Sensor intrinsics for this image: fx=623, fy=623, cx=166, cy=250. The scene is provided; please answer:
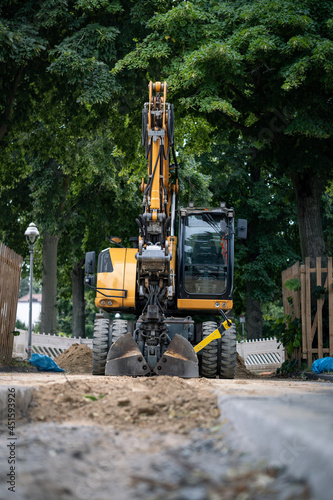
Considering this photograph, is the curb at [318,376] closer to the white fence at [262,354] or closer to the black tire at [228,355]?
the black tire at [228,355]

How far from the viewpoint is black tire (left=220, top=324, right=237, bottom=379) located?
1163 centimetres

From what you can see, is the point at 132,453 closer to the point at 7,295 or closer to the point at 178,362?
the point at 178,362

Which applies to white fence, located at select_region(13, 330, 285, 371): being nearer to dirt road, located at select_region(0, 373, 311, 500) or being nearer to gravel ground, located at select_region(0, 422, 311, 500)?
dirt road, located at select_region(0, 373, 311, 500)

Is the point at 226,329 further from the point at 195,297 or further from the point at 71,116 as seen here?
the point at 71,116

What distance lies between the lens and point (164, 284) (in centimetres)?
1084

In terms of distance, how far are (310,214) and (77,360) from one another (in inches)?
326


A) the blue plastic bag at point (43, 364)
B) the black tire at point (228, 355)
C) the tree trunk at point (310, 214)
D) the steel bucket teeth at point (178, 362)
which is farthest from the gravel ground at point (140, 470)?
the tree trunk at point (310, 214)

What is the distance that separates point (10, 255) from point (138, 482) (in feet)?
40.0

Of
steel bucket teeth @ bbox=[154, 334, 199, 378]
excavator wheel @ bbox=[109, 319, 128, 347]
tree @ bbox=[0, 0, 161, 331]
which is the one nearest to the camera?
steel bucket teeth @ bbox=[154, 334, 199, 378]

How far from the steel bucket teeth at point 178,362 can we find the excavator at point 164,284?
0.02 m

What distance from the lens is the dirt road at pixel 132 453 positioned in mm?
2291

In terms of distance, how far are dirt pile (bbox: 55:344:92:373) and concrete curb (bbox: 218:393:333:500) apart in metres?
13.4

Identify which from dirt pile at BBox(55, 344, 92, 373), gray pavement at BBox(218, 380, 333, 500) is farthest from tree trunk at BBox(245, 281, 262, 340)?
gray pavement at BBox(218, 380, 333, 500)

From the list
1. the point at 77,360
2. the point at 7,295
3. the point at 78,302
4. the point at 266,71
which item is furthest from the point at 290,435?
the point at 78,302
